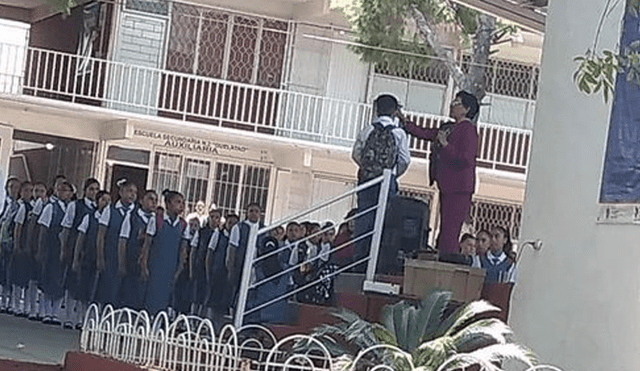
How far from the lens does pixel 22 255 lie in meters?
18.7

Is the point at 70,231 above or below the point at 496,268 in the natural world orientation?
below

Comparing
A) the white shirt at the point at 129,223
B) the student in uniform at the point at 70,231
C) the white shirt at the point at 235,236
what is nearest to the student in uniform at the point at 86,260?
the student in uniform at the point at 70,231

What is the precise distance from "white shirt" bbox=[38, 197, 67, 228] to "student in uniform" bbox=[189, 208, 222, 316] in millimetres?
1794

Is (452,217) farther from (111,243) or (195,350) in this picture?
(111,243)

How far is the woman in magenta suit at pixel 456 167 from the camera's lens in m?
12.7

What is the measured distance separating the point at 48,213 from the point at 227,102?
1197 centimetres

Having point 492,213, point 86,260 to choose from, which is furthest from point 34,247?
point 492,213

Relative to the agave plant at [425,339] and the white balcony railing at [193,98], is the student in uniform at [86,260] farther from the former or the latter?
the white balcony railing at [193,98]

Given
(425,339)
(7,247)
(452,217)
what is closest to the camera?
(425,339)

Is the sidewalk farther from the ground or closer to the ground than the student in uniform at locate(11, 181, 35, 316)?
closer to the ground

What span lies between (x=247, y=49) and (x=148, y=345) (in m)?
21.2

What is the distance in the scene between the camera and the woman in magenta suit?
500 inches

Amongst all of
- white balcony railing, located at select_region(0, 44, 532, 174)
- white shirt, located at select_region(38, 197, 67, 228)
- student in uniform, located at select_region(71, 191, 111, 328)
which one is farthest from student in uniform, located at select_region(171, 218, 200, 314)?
white balcony railing, located at select_region(0, 44, 532, 174)

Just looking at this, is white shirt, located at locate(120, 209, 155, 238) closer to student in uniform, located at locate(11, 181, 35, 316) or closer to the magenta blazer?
student in uniform, located at locate(11, 181, 35, 316)
